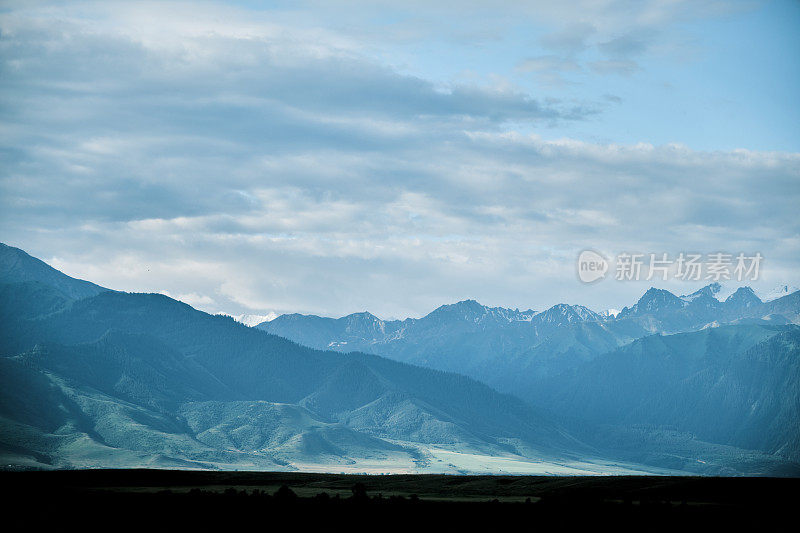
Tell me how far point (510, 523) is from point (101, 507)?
265ft

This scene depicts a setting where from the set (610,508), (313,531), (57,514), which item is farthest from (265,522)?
A: (610,508)

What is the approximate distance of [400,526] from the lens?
604 feet

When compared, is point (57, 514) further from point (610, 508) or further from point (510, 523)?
point (610, 508)

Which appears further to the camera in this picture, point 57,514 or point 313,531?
point 57,514

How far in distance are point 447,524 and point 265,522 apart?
33.7 m

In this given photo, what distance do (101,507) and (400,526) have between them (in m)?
61.1

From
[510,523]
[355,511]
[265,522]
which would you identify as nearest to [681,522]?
[510,523]

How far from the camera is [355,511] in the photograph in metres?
198

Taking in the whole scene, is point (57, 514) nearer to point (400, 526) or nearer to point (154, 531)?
point (154, 531)

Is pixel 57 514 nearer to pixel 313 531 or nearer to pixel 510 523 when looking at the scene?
pixel 313 531

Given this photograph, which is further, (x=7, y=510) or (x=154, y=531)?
(x=7, y=510)

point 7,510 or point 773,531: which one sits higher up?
point 773,531

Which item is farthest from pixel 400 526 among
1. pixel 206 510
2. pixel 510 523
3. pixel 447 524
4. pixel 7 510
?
pixel 7 510

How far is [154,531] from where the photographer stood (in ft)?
578
